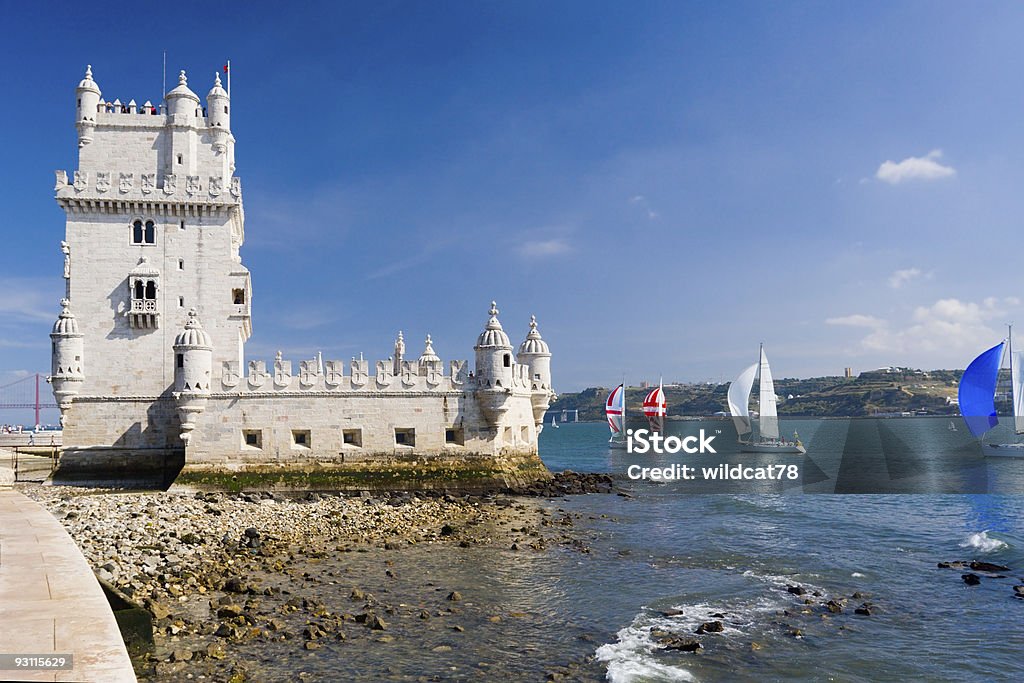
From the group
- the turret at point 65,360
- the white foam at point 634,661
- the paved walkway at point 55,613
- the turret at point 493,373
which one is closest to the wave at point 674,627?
the white foam at point 634,661

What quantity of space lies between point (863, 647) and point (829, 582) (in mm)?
6020

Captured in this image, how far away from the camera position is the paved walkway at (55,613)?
7102 mm

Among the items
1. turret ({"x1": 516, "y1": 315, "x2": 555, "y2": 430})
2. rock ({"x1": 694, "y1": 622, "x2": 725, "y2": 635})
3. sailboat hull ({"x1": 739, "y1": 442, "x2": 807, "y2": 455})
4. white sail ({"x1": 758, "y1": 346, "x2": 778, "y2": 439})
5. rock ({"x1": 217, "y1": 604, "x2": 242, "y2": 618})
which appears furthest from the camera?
sailboat hull ({"x1": 739, "y1": 442, "x2": 807, "y2": 455})

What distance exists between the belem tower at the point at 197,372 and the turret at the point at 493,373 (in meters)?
0.07

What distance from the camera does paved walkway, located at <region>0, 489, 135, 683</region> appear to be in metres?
7.10

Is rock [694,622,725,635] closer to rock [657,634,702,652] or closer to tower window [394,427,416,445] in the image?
rock [657,634,702,652]

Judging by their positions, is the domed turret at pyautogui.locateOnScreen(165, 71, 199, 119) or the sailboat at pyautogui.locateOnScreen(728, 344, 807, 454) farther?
the sailboat at pyautogui.locateOnScreen(728, 344, 807, 454)

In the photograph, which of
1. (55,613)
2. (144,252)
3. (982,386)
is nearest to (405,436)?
(144,252)

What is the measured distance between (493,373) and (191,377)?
1393cm

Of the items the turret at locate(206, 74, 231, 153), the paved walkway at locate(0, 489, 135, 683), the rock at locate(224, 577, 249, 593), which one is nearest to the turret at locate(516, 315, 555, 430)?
the turret at locate(206, 74, 231, 153)

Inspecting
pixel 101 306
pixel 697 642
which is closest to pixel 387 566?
pixel 697 642

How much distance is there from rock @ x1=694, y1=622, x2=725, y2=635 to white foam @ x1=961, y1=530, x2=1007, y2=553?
15549mm

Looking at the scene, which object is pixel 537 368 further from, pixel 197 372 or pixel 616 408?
pixel 616 408
